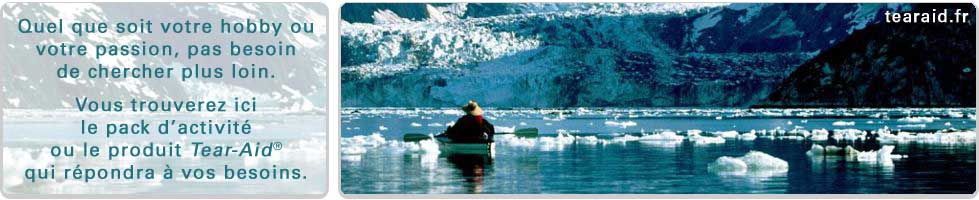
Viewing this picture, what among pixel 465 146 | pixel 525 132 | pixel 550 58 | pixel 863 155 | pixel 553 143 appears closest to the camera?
pixel 863 155

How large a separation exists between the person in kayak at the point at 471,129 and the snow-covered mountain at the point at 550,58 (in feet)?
128

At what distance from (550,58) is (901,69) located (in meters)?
16.6

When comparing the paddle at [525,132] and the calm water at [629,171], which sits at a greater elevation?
the paddle at [525,132]

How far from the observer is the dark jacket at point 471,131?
12.2 meters

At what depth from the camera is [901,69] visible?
52.1 m

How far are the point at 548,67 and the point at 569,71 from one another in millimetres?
2975

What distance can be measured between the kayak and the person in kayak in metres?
0.03

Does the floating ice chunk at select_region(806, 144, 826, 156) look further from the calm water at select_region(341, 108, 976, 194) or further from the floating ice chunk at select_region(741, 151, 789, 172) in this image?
the floating ice chunk at select_region(741, 151, 789, 172)

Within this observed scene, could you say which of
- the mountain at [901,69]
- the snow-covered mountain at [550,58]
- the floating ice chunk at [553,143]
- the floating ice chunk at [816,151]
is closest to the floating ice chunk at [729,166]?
the floating ice chunk at [816,151]

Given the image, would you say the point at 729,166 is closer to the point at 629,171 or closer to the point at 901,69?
the point at 629,171

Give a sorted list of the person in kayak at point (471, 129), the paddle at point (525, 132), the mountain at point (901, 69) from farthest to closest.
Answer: the mountain at point (901, 69) → the paddle at point (525, 132) → the person in kayak at point (471, 129)

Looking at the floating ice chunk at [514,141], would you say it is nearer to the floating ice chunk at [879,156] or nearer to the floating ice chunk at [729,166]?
the floating ice chunk at [879,156]

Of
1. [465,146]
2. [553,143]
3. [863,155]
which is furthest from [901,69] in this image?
[465,146]

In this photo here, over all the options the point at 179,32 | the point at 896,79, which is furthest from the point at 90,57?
the point at 896,79
